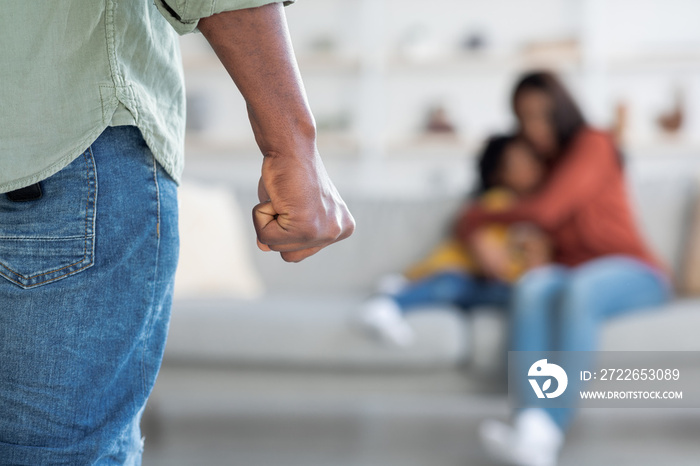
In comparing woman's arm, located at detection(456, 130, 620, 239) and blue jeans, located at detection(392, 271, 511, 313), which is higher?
woman's arm, located at detection(456, 130, 620, 239)

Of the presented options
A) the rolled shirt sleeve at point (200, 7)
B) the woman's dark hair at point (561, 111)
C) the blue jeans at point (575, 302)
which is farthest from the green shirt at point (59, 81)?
the woman's dark hair at point (561, 111)

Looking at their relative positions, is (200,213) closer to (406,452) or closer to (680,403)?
(406,452)

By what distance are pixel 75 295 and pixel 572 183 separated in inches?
73.5

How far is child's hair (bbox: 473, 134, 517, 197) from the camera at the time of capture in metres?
2.41

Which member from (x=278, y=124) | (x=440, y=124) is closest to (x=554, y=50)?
(x=440, y=124)

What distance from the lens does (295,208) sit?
18.1 inches

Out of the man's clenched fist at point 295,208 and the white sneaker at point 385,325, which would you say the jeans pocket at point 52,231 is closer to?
the man's clenched fist at point 295,208

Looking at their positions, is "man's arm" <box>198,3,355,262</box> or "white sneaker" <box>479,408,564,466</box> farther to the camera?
"white sneaker" <box>479,408,564,466</box>

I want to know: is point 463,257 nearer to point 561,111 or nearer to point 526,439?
point 561,111

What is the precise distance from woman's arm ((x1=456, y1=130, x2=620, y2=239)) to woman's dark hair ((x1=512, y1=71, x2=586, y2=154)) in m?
0.08

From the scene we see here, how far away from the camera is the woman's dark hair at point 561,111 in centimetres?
223

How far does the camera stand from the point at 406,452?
194 cm

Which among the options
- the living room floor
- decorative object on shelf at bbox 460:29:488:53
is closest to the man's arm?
the living room floor

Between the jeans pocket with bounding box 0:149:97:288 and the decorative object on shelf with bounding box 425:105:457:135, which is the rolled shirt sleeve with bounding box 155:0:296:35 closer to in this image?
the jeans pocket with bounding box 0:149:97:288
